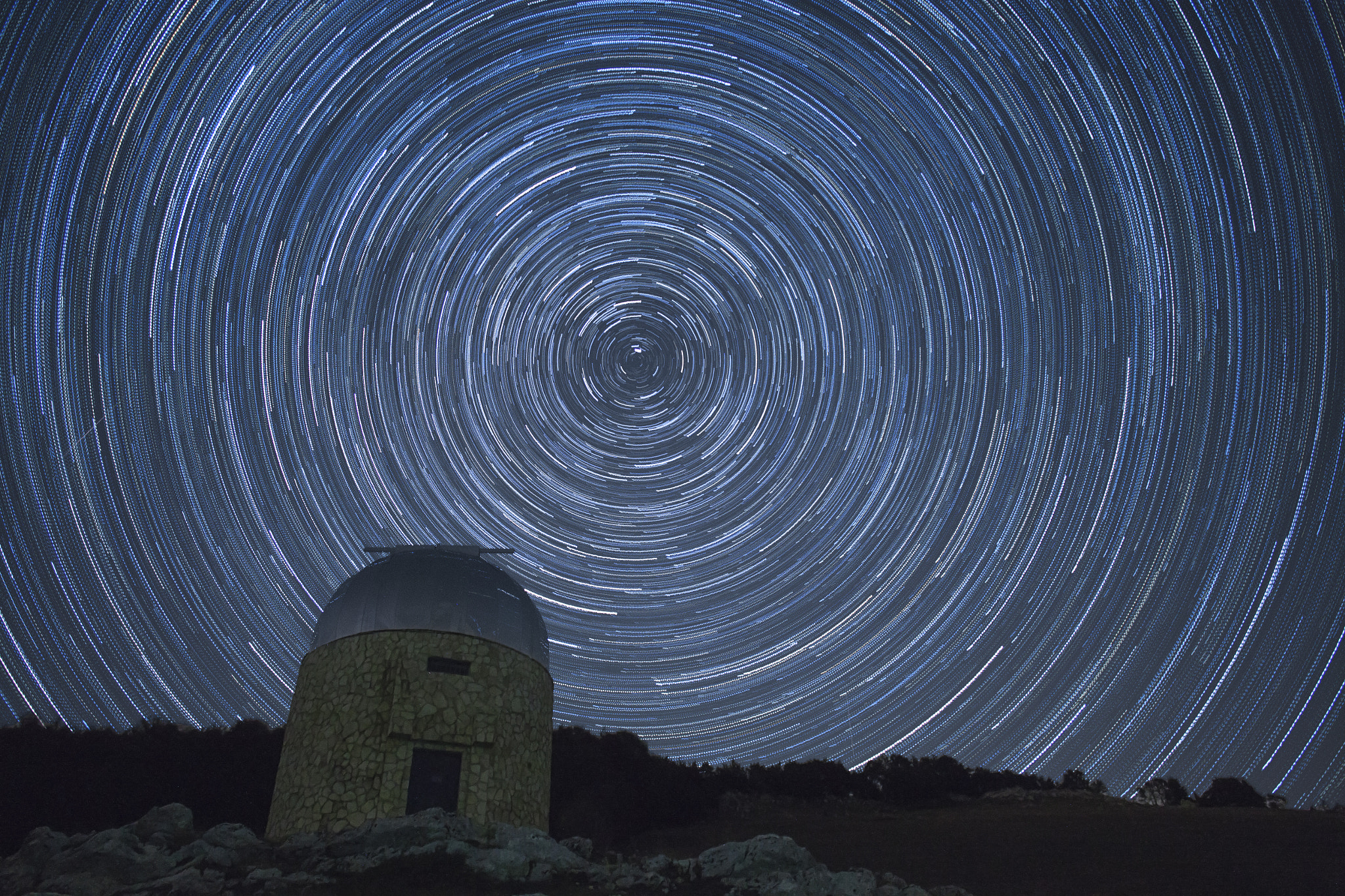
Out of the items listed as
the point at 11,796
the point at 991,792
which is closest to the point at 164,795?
the point at 11,796

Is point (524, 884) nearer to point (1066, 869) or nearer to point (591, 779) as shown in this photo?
point (1066, 869)

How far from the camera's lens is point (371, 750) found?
1647 centimetres

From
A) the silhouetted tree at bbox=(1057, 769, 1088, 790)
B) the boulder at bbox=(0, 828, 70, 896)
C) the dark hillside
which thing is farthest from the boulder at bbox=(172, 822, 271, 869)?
the silhouetted tree at bbox=(1057, 769, 1088, 790)

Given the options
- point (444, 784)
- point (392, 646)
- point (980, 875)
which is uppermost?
point (392, 646)

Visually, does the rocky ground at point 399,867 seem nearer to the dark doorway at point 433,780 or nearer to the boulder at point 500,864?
the boulder at point 500,864

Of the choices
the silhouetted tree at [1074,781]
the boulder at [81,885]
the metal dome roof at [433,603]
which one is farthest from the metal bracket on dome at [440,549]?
the silhouetted tree at [1074,781]

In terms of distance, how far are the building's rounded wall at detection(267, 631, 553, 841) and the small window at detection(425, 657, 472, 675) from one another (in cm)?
9

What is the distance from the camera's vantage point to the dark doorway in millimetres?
16328

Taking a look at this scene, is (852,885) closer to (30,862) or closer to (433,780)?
(433,780)

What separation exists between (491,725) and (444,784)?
1336 millimetres

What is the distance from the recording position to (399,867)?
44.2ft

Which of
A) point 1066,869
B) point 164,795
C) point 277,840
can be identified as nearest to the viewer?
point 277,840

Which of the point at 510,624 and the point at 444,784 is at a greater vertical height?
the point at 510,624

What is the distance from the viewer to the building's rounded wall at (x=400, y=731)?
642 inches
